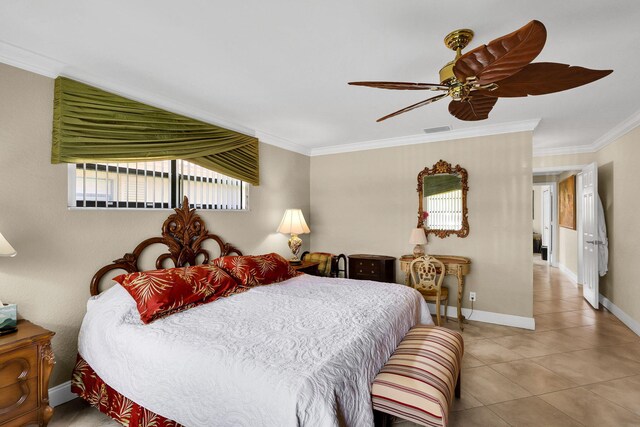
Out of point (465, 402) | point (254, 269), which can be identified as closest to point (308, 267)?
point (254, 269)

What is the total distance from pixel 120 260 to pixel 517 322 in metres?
4.30

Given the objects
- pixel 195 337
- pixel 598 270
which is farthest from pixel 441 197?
pixel 195 337

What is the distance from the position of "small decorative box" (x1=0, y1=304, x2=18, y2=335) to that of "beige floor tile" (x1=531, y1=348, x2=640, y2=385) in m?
4.01

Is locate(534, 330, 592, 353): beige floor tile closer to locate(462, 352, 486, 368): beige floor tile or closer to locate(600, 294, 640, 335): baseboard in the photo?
locate(600, 294, 640, 335): baseboard

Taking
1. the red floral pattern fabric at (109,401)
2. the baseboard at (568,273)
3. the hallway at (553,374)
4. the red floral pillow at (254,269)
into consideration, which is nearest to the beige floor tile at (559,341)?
the hallway at (553,374)

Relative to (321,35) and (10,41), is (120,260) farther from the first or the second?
(321,35)

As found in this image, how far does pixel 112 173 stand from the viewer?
273 centimetres

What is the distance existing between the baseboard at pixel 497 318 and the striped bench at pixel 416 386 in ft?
7.50

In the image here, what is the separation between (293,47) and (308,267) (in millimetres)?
2848

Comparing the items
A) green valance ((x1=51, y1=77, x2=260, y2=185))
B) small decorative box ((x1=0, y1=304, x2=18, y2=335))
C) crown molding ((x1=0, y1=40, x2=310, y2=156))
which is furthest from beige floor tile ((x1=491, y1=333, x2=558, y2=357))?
small decorative box ((x1=0, y1=304, x2=18, y2=335))

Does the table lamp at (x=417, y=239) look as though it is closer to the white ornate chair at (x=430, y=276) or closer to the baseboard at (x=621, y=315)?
the white ornate chair at (x=430, y=276)

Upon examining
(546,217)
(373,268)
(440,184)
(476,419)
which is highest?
(440,184)

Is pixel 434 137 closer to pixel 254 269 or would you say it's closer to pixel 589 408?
pixel 254 269

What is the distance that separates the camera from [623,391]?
8.09 ft
